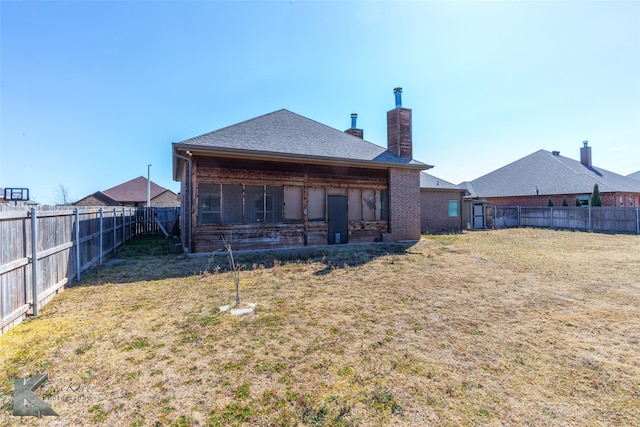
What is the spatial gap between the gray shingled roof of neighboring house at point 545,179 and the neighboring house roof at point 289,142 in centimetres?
1789

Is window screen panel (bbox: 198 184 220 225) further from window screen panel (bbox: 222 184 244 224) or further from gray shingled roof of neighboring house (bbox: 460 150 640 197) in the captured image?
gray shingled roof of neighboring house (bbox: 460 150 640 197)

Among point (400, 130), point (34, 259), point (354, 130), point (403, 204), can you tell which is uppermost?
point (354, 130)

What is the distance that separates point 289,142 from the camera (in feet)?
38.3

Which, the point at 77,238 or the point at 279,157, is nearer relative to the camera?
the point at 77,238

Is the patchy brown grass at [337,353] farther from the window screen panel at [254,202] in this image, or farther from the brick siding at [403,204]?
the brick siding at [403,204]

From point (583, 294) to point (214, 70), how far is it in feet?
46.7

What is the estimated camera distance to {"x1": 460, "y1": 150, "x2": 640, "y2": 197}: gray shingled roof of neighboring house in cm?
2544

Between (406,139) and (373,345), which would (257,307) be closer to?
(373,345)

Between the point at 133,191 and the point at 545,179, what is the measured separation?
49627 mm

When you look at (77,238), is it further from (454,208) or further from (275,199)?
(454,208)

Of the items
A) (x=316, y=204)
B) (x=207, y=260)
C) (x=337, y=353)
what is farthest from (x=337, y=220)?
(x=337, y=353)

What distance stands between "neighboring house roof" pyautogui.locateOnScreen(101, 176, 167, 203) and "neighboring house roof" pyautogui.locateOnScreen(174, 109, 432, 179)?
115 ft

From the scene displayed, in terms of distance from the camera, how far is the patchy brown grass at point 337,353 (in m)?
2.47

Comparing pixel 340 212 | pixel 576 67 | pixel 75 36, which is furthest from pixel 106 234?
pixel 576 67
